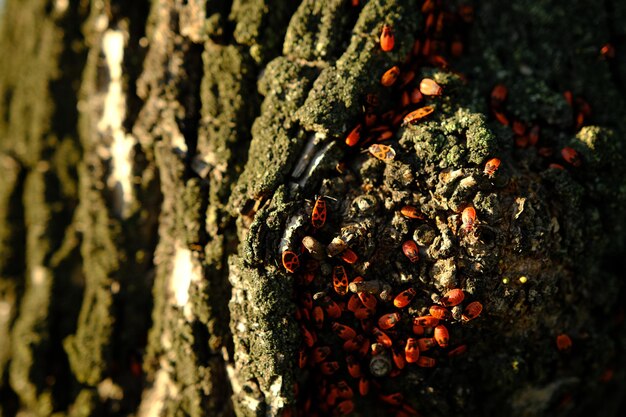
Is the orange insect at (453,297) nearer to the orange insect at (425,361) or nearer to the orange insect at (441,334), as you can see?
the orange insect at (441,334)

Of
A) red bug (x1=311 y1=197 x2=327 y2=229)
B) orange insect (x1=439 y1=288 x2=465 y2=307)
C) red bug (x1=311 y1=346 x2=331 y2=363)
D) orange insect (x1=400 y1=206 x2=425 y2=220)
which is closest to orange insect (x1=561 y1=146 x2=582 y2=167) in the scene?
orange insect (x1=400 y1=206 x2=425 y2=220)

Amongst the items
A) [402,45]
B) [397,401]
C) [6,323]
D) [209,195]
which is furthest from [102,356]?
[402,45]

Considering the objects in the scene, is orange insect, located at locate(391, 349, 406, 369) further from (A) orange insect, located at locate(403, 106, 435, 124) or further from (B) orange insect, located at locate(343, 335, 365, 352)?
(A) orange insect, located at locate(403, 106, 435, 124)

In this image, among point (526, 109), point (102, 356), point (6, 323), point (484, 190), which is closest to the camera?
point (484, 190)

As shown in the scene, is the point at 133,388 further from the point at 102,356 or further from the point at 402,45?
the point at 402,45

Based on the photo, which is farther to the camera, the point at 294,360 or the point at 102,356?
the point at 102,356

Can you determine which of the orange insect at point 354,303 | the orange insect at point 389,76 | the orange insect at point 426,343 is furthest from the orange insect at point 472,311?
the orange insect at point 389,76
